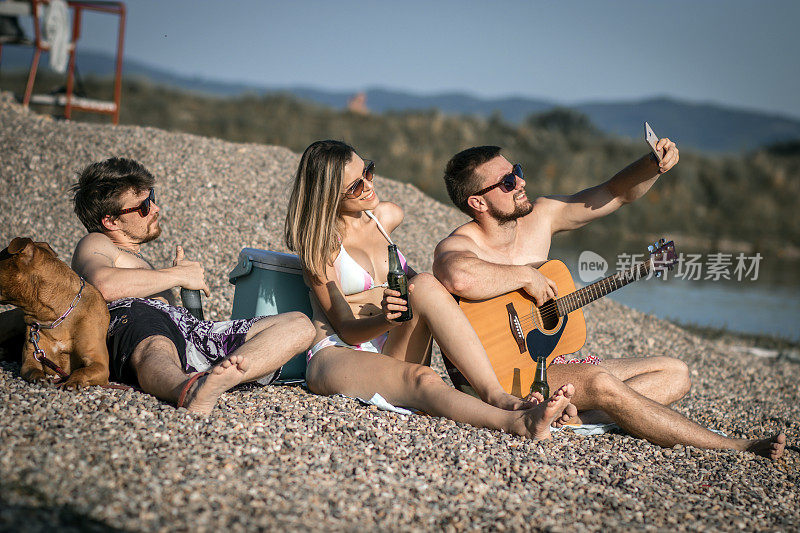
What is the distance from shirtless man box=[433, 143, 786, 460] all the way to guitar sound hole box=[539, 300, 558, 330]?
0.26 ft

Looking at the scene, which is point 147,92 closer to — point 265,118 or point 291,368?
point 265,118

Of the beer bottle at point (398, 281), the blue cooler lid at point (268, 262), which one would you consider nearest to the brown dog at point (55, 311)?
the blue cooler lid at point (268, 262)

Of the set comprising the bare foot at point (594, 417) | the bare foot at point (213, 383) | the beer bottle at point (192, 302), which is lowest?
the bare foot at point (594, 417)

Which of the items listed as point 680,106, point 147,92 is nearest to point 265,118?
point 147,92

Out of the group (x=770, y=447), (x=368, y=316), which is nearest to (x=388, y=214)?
(x=368, y=316)

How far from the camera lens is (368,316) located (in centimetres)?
448

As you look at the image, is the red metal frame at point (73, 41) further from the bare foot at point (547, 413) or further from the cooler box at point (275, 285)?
the bare foot at point (547, 413)

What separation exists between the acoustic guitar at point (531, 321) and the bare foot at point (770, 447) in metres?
1.09

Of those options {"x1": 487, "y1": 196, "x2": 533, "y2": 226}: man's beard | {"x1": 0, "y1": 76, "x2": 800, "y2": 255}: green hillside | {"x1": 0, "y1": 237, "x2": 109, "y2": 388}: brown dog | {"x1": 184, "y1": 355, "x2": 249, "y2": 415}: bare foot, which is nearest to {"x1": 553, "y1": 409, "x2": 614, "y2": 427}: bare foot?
{"x1": 487, "y1": 196, "x2": 533, "y2": 226}: man's beard

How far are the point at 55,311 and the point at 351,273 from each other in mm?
1614

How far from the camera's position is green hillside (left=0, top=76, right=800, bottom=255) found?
77.3 feet

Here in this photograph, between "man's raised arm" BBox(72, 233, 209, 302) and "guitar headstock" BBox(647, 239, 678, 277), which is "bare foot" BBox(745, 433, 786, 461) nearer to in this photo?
"guitar headstock" BBox(647, 239, 678, 277)

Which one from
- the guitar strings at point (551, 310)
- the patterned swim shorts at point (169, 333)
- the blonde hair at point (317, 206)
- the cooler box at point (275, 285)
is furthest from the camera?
the cooler box at point (275, 285)

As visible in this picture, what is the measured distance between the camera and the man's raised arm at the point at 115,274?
412cm
